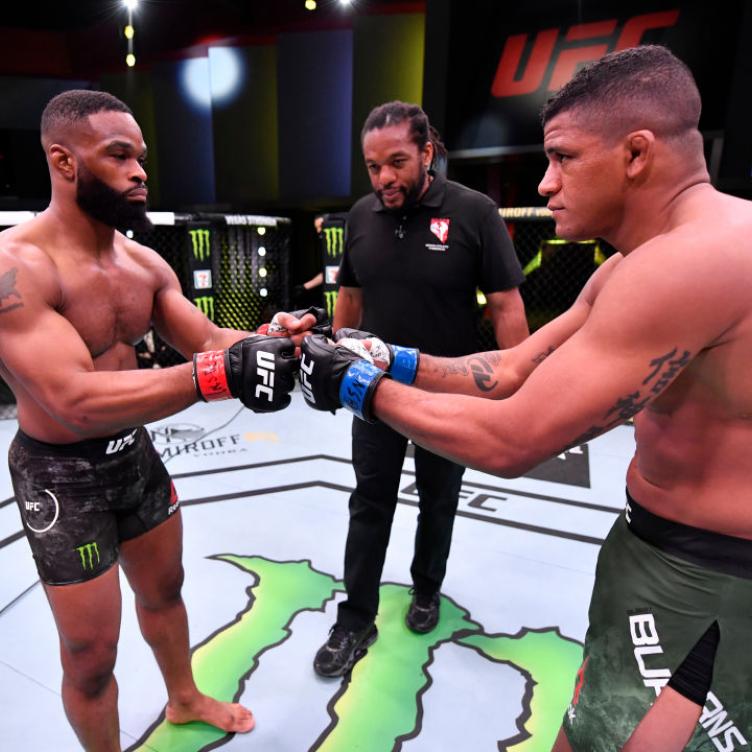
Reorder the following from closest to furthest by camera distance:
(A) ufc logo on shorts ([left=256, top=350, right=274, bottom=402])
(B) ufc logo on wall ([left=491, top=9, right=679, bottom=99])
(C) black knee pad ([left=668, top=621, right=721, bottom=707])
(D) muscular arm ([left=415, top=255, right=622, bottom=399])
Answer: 1. (C) black knee pad ([left=668, top=621, right=721, bottom=707])
2. (A) ufc logo on shorts ([left=256, top=350, right=274, bottom=402])
3. (D) muscular arm ([left=415, top=255, right=622, bottom=399])
4. (B) ufc logo on wall ([left=491, top=9, right=679, bottom=99])

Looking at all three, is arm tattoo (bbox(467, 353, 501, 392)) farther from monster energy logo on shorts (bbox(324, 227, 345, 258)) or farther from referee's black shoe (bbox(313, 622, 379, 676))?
monster energy logo on shorts (bbox(324, 227, 345, 258))

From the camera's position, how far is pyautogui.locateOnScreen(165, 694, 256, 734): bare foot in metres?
1.78

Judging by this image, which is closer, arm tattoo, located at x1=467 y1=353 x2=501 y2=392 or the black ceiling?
arm tattoo, located at x1=467 y1=353 x2=501 y2=392

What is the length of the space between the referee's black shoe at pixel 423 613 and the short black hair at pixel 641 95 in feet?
6.23

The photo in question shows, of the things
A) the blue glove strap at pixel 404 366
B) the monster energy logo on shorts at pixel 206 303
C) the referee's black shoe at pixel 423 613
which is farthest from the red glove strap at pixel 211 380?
the monster energy logo on shorts at pixel 206 303

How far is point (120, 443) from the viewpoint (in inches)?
59.6

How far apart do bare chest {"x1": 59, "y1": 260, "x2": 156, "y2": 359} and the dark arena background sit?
125cm

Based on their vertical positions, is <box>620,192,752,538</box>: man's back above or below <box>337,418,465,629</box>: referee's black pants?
above

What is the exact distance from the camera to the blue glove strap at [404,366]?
1.70m

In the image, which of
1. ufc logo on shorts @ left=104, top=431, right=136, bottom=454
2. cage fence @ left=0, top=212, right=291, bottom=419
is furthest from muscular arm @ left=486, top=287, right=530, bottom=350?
cage fence @ left=0, top=212, right=291, bottom=419

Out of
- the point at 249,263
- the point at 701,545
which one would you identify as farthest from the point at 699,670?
the point at 249,263

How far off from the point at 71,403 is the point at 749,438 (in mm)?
1358

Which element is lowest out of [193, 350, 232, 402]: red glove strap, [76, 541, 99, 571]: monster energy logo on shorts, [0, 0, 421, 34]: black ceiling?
[76, 541, 99, 571]: monster energy logo on shorts

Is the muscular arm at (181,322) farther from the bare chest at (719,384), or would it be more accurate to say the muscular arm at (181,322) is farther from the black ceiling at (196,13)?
the black ceiling at (196,13)
